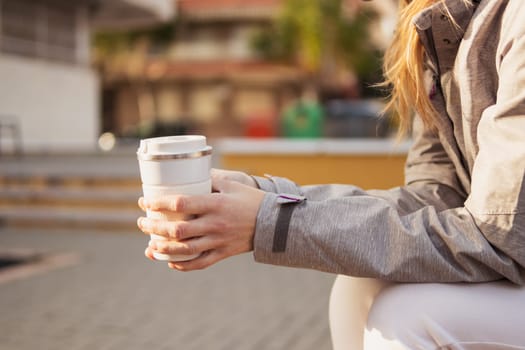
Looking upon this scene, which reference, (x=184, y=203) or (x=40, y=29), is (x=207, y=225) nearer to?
(x=184, y=203)

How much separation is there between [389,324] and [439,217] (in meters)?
0.23

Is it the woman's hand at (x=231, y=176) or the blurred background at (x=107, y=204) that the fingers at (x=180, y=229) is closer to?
the woman's hand at (x=231, y=176)

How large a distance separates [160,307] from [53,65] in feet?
49.6

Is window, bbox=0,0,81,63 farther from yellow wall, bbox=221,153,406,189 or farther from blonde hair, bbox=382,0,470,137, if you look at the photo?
blonde hair, bbox=382,0,470,137

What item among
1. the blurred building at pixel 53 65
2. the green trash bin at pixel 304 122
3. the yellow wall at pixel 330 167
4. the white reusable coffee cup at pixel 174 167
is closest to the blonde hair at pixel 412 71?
the white reusable coffee cup at pixel 174 167

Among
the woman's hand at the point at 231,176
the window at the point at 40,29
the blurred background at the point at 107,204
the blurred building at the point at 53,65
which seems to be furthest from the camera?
the window at the point at 40,29

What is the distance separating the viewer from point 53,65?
1838 centimetres

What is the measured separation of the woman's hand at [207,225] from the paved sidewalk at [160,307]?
251 cm

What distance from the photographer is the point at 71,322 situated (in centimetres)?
429

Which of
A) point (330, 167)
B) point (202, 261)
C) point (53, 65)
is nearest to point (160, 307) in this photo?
point (202, 261)

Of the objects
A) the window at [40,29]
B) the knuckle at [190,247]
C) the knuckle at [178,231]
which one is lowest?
the knuckle at [190,247]

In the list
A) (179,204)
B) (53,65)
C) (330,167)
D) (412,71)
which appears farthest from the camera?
(53,65)

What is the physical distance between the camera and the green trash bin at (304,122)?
Answer: 11422 millimetres

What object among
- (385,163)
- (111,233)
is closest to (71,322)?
(111,233)
